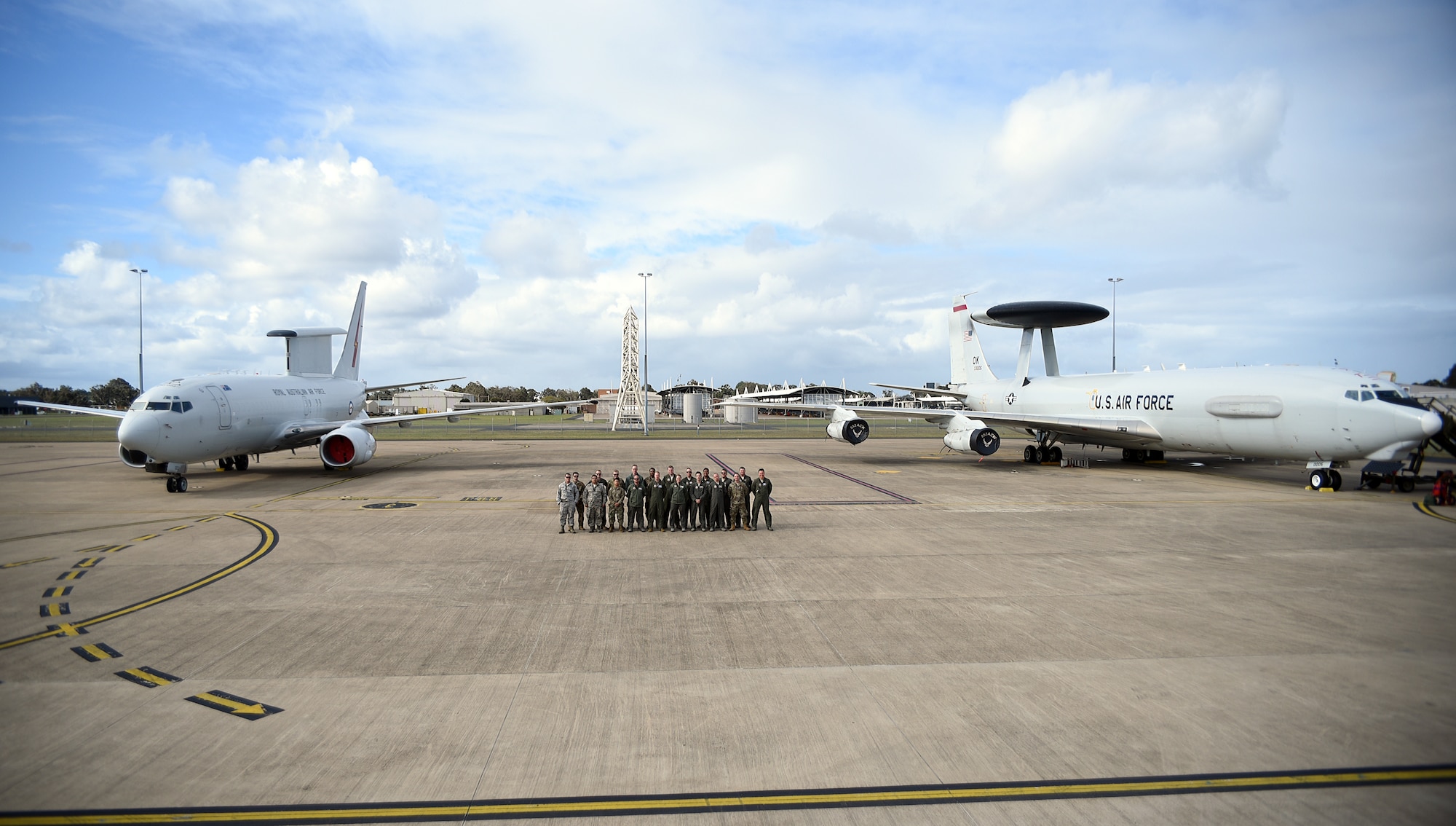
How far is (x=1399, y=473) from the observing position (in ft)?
80.3

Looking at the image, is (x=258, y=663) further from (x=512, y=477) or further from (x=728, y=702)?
(x=512, y=477)

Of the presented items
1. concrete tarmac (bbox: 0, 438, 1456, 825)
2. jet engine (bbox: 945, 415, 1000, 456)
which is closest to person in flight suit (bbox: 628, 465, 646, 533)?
concrete tarmac (bbox: 0, 438, 1456, 825)

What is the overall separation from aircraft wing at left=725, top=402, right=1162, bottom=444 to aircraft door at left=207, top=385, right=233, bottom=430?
19751 millimetres

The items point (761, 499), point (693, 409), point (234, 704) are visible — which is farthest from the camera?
point (693, 409)

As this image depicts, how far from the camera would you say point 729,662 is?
8633 millimetres

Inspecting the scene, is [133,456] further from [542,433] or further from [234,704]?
[542,433]

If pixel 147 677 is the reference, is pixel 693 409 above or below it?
above

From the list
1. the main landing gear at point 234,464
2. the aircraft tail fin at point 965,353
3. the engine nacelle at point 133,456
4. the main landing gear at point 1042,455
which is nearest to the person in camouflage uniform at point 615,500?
Result: the engine nacelle at point 133,456

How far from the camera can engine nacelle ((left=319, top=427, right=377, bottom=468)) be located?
27203 millimetres

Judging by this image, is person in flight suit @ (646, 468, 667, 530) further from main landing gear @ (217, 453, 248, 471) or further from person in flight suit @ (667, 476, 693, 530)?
main landing gear @ (217, 453, 248, 471)

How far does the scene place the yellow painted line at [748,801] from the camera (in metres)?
5.44

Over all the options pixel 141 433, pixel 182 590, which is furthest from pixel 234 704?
pixel 141 433

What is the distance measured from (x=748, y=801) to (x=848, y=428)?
26.4 m

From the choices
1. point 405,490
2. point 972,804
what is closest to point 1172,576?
point 972,804
